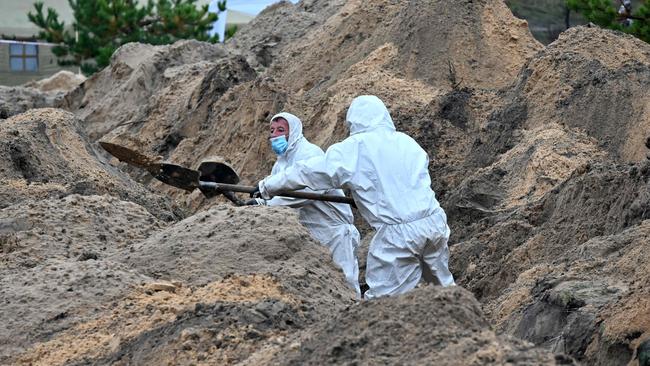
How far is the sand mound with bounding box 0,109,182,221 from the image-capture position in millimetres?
11203

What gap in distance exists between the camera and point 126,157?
1237cm

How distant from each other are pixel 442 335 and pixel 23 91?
739 inches

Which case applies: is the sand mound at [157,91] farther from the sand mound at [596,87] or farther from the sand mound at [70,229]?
the sand mound at [70,229]

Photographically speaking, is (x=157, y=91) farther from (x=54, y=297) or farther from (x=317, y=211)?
(x=54, y=297)

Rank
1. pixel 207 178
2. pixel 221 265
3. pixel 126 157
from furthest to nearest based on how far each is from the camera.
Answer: pixel 126 157 → pixel 207 178 → pixel 221 265

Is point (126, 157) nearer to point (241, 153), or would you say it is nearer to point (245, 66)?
point (241, 153)

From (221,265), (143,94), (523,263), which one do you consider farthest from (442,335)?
(143,94)

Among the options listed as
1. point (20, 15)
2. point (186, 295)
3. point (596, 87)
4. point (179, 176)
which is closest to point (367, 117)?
point (179, 176)

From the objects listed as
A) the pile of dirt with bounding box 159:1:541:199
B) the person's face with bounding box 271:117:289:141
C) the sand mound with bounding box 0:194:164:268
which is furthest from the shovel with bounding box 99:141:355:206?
the pile of dirt with bounding box 159:1:541:199

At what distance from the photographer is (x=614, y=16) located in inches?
779

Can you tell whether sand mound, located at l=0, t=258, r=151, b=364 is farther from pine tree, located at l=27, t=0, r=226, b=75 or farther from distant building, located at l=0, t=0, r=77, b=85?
distant building, located at l=0, t=0, r=77, b=85

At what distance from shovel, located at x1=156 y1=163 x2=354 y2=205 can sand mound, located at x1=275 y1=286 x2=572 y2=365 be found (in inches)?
157

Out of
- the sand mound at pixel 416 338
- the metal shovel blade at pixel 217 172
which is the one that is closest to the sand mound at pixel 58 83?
the metal shovel blade at pixel 217 172

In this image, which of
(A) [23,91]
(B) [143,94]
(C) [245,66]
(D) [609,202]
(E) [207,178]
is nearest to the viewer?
(D) [609,202]
